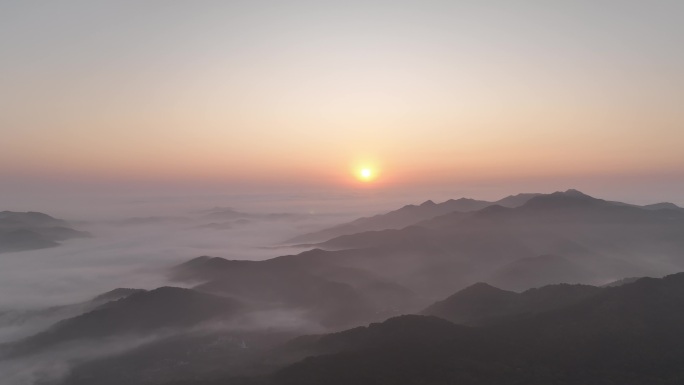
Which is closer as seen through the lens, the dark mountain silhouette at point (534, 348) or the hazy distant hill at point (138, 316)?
the dark mountain silhouette at point (534, 348)

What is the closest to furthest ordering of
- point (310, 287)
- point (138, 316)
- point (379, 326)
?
point (379, 326), point (138, 316), point (310, 287)

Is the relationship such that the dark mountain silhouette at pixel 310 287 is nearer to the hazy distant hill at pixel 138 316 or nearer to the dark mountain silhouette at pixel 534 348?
the hazy distant hill at pixel 138 316

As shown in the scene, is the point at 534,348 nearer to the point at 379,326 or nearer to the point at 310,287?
the point at 379,326

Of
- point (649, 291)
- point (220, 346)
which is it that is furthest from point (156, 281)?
point (649, 291)

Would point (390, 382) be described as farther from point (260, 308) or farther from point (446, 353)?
point (260, 308)

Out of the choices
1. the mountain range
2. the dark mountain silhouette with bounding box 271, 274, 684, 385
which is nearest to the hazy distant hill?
the mountain range

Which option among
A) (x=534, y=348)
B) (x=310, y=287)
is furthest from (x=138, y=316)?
(x=534, y=348)

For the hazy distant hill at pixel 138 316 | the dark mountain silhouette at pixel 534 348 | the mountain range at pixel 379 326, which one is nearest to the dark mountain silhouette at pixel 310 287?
the mountain range at pixel 379 326

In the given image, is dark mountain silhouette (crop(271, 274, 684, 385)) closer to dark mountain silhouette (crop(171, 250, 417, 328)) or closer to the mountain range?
the mountain range

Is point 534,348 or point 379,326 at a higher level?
point 379,326

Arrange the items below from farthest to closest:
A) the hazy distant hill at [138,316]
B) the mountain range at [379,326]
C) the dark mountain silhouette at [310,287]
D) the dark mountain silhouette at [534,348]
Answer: the dark mountain silhouette at [310,287], the hazy distant hill at [138,316], the mountain range at [379,326], the dark mountain silhouette at [534,348]

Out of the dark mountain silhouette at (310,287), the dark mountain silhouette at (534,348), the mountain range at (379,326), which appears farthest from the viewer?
the dark mountain silhouette at (310,287)
